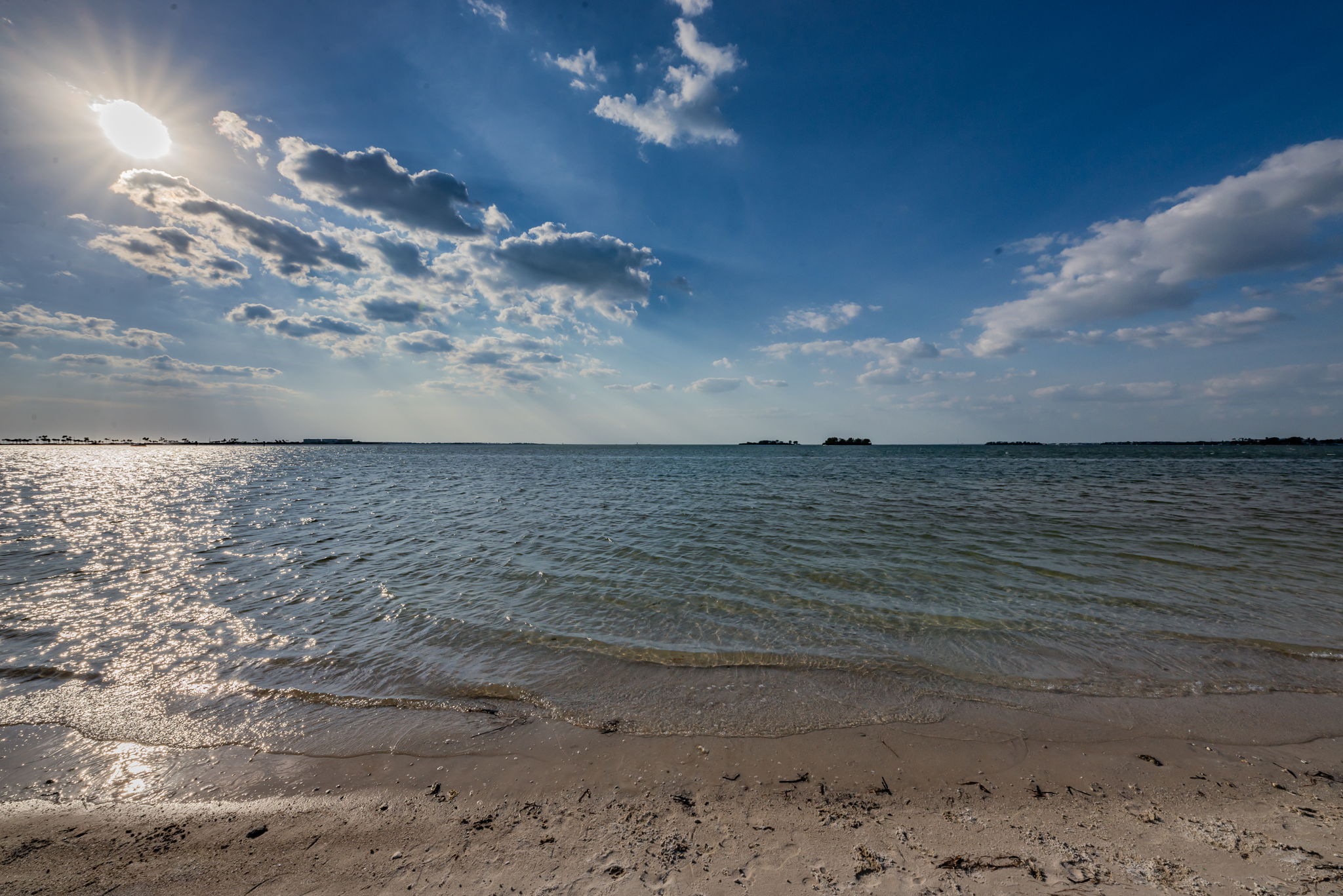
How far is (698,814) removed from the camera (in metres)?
4.27

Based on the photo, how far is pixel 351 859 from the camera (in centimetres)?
382

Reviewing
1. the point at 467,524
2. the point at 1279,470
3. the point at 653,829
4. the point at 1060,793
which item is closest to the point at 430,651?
the point at 653,829

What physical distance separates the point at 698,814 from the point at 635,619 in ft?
16.7

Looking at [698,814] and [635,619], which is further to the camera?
[635,619]

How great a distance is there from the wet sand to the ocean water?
54 centimetres

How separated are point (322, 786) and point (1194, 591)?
15776 millimetres

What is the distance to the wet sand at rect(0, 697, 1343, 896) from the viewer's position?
11.6 ft

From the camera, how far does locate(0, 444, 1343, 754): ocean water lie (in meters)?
6.27

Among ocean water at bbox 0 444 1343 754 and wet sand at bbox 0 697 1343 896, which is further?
ocean water at bbox 0 444 1343 754

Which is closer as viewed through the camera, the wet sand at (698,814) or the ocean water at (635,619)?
the wet sand at (698,814)

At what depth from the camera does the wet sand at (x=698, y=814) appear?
354 centimetres

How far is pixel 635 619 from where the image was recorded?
365 inches

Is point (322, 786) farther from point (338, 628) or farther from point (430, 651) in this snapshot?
point (338, 628)

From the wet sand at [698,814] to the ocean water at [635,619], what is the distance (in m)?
0.54
